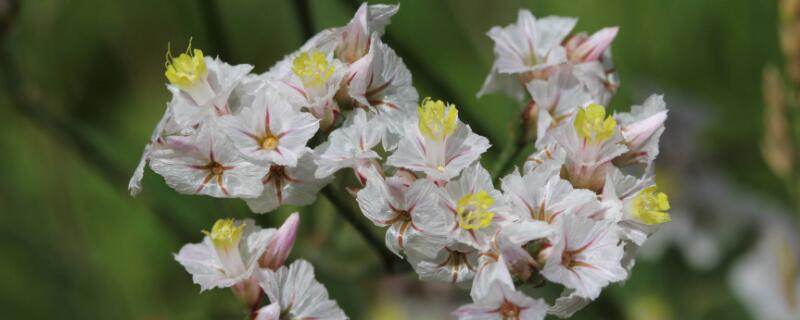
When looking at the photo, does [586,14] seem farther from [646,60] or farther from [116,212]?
[116,212]

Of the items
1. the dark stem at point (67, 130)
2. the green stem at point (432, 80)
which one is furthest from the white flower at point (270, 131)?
the dark stem at point (67, 130)

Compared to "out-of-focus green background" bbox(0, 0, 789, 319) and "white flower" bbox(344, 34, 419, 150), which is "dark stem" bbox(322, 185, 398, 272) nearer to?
"white flower" bbox(344, 34, 419, 150)

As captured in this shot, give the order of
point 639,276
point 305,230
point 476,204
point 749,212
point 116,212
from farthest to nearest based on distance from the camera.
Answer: point 116,212
point 749,212
point 639,276
point 305,230
point 476,204

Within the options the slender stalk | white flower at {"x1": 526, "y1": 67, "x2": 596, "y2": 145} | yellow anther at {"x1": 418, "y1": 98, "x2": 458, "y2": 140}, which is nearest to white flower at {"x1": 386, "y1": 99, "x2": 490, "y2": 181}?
yellow anther at {"x1": 418, "y1": 98, "x2": 458, "y2": 140}

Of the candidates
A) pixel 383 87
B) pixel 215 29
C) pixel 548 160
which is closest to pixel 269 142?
pixel 383 87

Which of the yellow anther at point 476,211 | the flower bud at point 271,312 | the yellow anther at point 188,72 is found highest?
the yellow anther at point 188,72

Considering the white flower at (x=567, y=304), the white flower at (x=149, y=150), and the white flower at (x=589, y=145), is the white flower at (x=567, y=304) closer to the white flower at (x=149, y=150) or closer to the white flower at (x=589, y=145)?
the white flower at (x=589, y=145)

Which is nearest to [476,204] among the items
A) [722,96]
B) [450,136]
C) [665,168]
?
Result: [450,136]
